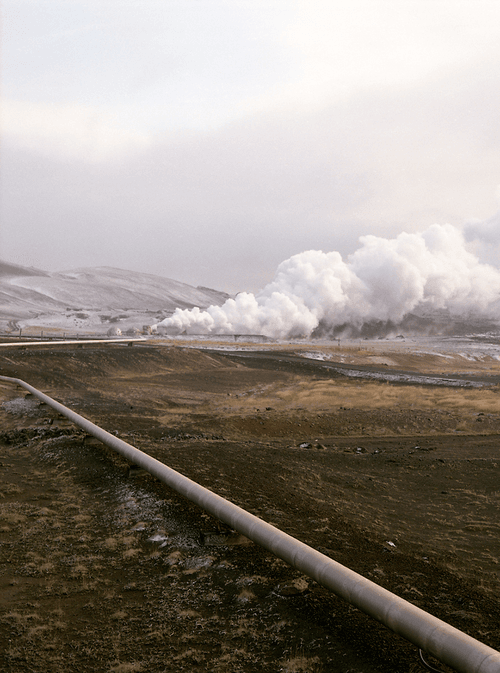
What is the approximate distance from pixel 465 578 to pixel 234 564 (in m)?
2.97

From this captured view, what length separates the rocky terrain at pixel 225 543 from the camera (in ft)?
13.2

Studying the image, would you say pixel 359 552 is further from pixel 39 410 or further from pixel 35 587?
pixel 39 410

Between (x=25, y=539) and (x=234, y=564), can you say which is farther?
(x=25, y=539)

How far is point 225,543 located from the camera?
597 centimetres

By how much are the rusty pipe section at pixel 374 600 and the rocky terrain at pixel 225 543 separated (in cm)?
31

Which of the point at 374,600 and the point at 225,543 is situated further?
the point at 225,543

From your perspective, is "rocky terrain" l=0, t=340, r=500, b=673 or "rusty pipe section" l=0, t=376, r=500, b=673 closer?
"rusty pipe section" l=0, t=376, r=500, b=673

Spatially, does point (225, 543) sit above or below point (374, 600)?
below

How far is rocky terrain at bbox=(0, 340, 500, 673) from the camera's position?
13.2 ft

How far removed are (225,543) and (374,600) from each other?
8.04 feet

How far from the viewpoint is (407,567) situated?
235 inches

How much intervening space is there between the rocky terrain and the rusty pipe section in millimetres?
311

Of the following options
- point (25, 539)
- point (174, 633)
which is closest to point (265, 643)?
point (174, 633)

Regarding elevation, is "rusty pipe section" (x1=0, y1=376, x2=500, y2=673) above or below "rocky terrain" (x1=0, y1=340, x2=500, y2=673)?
above
